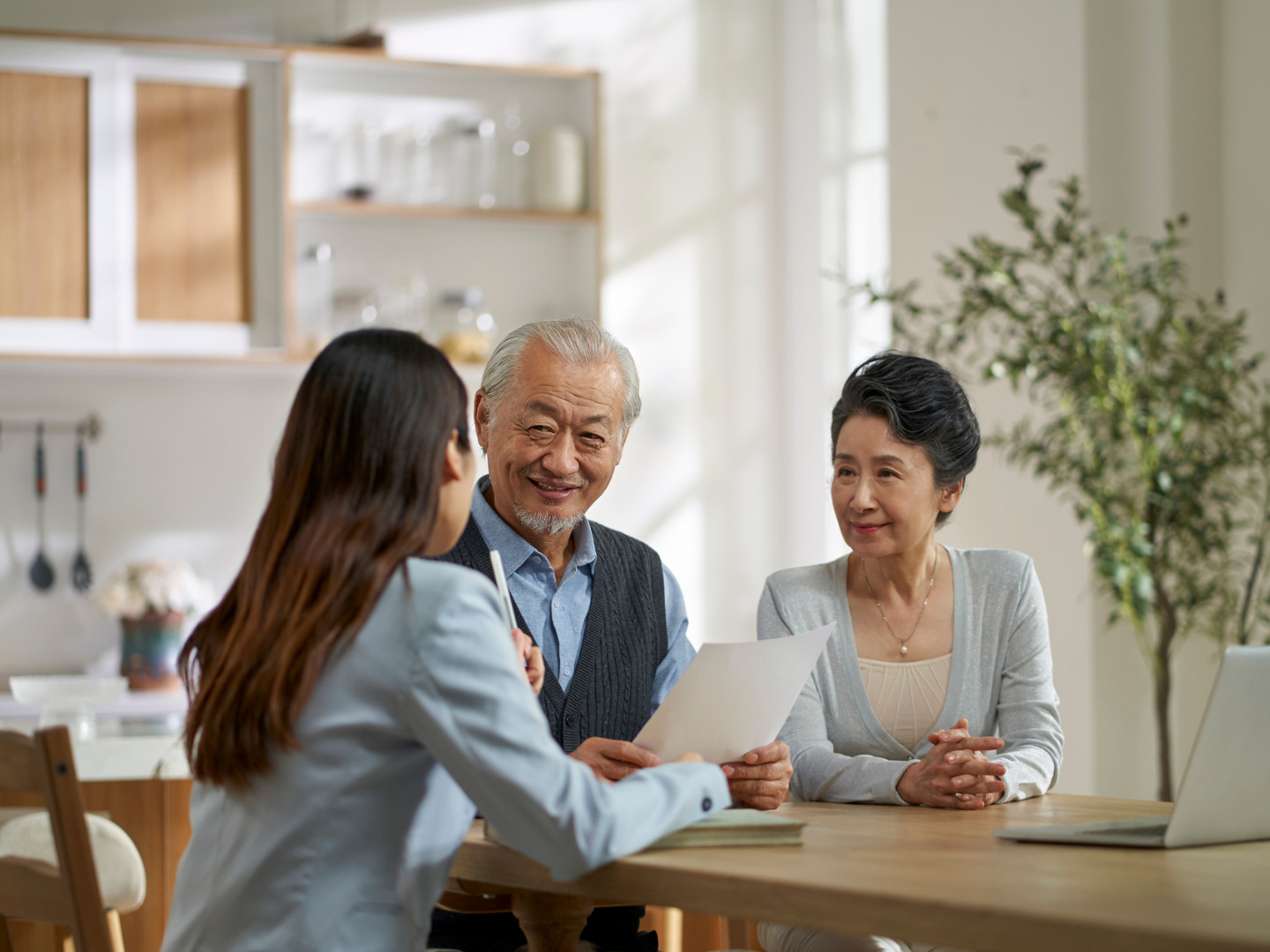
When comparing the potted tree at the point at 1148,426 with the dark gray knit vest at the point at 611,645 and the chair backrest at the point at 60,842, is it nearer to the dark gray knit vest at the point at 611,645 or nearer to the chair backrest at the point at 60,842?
the dark gray knit vest at the point at 611,645

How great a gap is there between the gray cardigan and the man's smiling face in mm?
337

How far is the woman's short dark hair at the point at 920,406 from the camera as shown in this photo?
75.2 inches

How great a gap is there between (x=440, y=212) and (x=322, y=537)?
2766 millimetres

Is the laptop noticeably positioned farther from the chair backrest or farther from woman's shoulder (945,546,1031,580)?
the chair backrest

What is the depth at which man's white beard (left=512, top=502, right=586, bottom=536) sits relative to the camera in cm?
190

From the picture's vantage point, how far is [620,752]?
146 cm

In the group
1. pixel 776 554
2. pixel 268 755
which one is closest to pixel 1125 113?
pixel 776 554

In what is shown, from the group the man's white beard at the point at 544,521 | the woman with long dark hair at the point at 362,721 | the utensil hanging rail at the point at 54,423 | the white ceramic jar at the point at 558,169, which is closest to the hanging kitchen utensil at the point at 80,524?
the utensil hanging rail at the point at 54,423

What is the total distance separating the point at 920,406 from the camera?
191 centimetres

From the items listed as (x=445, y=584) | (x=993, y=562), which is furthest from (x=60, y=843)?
(x=993, y=562)

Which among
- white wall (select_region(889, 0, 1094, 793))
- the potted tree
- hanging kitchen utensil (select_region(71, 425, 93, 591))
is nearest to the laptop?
the potted tree

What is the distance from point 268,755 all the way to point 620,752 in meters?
0.45

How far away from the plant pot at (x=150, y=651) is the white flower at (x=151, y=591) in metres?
0.03

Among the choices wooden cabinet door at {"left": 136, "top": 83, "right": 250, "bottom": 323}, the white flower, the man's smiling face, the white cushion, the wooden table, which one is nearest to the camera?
the wooden table
